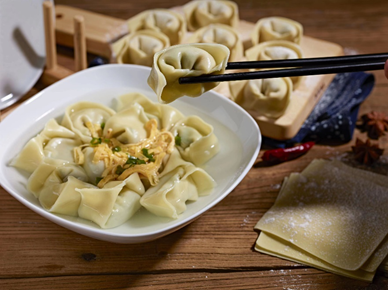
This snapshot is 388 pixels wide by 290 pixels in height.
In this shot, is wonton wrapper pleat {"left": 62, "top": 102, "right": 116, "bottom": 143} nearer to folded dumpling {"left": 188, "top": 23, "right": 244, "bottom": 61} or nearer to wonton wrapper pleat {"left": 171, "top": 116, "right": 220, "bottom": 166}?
wonton wrapper pleat {"left": 171, "top": 116, "right": 220, "bottom": 166}

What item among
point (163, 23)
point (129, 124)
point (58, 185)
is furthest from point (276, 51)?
point (58, 185)

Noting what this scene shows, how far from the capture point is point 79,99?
240 centimetres

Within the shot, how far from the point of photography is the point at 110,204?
1.82 metres

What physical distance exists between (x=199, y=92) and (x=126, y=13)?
2070 millimetres

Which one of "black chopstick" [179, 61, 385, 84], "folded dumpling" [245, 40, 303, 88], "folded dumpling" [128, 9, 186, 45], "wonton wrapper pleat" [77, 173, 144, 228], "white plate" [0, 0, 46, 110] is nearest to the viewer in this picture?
"black chopstick" [179, 61, 385, 84]

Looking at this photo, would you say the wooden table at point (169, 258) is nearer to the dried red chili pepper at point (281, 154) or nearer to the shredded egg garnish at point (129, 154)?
the dried red chili pepper at point (281, 154)

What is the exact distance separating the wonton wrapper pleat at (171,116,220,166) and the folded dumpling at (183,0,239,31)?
1.15 m

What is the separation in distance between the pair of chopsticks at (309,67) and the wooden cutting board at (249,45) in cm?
69

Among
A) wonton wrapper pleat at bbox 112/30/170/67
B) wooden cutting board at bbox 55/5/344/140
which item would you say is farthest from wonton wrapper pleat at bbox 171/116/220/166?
wonton wrapper pleat at bbox 112/30/170/67

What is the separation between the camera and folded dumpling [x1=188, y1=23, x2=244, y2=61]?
2914mm

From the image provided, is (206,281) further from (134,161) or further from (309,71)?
(309,71)

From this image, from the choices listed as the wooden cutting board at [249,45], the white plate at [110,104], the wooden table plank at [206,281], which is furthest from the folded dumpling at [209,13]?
the wooden table plank at [206,281]

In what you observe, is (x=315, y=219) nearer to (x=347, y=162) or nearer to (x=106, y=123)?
(x=347, y=162)

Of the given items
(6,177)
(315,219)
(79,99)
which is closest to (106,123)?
(79,99)
